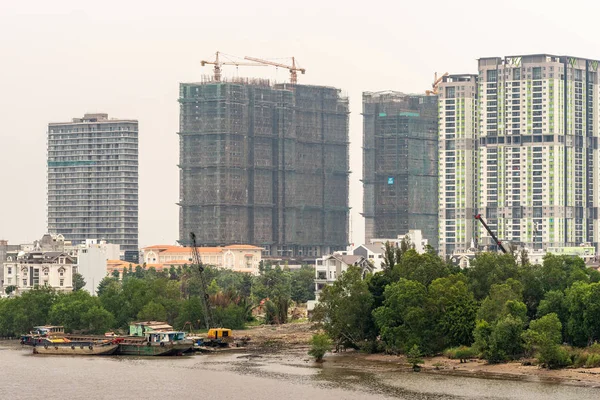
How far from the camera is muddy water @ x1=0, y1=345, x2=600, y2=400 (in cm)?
9493

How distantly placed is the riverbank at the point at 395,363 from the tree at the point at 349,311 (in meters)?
1.77

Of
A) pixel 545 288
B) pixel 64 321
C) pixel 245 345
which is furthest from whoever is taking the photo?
pixel 64 321

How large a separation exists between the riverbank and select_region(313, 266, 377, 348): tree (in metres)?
1.77

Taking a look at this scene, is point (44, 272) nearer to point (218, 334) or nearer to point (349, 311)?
point (218, 334)

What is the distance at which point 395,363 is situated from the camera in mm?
114375

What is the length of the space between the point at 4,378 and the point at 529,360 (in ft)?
142

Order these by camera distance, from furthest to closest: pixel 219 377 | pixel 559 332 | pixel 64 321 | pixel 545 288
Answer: pixel 64 321
pixel 545 288
pixel 219 377
pixel 559 332

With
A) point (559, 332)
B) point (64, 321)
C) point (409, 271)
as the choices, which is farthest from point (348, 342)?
point (64, 321)

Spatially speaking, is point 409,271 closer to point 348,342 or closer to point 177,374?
point 348,342

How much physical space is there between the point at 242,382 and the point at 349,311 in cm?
1870

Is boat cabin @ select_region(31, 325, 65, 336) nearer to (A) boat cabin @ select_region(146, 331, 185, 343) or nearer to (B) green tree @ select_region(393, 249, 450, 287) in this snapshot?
(A) boat cabin @ select_region(146, 331, 185, 343)

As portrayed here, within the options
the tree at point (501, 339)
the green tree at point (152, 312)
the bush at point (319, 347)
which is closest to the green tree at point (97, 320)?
the green tree at point (152, 312)

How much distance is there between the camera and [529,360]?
105 m

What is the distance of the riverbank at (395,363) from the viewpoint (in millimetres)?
99125
